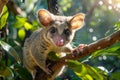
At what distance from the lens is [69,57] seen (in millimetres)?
2342

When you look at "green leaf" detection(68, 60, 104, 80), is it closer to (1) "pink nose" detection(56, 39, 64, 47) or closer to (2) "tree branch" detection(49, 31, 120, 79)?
(2) "tree branch" detection(49, 31, 120, 79)

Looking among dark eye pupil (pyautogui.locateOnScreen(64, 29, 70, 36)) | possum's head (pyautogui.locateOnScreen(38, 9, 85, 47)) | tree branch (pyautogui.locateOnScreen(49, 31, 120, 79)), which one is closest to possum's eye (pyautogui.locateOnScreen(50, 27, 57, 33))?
possum's head (pyautogui.locateOnScreen(38, 9, 85, 47))

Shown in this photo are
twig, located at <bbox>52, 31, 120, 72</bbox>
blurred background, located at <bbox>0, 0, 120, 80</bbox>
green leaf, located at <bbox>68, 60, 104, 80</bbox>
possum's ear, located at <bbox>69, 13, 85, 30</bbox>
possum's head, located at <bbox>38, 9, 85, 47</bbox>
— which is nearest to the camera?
twig, located at <bbox>52, 31, 120, 72</bbox>

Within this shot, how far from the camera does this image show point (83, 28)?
6.86 m

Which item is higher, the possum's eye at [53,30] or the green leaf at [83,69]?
the green leaf at [83,69]

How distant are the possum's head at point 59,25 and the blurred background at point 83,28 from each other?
0.13 metres

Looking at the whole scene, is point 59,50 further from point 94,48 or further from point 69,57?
point 94,48

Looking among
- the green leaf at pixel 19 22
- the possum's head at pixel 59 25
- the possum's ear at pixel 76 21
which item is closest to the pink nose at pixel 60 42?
the possum's head at pixel 59 25

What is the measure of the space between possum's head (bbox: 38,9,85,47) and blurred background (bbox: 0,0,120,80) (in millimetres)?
127

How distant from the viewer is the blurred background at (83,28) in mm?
2502

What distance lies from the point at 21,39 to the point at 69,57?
6.34 feet

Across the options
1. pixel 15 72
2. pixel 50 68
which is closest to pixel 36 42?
pixel 50 68

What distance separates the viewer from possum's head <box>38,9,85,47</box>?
3332mm

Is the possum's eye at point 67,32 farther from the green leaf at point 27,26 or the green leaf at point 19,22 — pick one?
the green leaf at point 27,26
